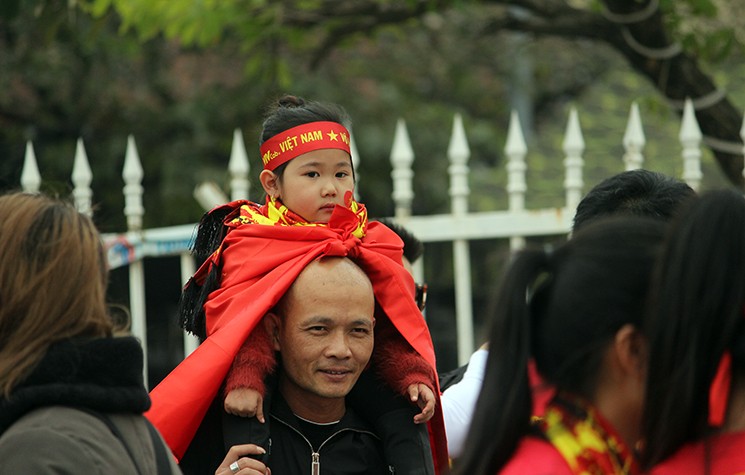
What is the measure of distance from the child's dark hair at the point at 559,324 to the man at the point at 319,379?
1.24 meters

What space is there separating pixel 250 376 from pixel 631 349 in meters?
1.43

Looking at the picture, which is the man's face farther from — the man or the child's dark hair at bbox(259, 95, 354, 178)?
the child's dark hair at bbox(259, 95, 354, 178)

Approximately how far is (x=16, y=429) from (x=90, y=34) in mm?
5658

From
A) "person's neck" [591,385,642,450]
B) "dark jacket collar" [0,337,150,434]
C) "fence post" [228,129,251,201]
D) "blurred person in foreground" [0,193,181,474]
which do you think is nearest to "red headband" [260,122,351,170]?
"blurred person in foreground" [0,193,181,474]

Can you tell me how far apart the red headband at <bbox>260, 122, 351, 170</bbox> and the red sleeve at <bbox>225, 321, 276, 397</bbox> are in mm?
582

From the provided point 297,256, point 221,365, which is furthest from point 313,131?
point 221,365

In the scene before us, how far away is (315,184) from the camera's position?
11.8 feet

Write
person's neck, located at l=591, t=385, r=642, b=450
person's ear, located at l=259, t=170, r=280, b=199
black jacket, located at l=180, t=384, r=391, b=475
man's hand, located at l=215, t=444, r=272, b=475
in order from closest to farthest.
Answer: person's neck, located at l=591, t=385, r=642, b=450 < man's hand, located at l=215, t=444, r=272, b=475 < black jacket, located at l=180, t=384, r=391, b=475 < person's ear, located at l=259, t=170, r=280, b=199

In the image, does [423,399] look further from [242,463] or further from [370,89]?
[370,89]

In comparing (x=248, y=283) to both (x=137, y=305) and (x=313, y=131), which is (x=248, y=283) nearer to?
(x=313, y=131)

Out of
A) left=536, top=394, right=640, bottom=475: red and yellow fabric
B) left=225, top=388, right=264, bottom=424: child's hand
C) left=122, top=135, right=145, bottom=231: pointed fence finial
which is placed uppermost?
left=122, top=135, right=145, bottom=231: pointed fence finial

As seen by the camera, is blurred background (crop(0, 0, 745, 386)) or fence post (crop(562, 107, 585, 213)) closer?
fence post (crop(562, 107, 585, 213))

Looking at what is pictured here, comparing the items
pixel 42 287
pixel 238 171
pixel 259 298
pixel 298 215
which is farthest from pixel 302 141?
pixel 238 171

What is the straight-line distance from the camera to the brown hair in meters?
2.20
